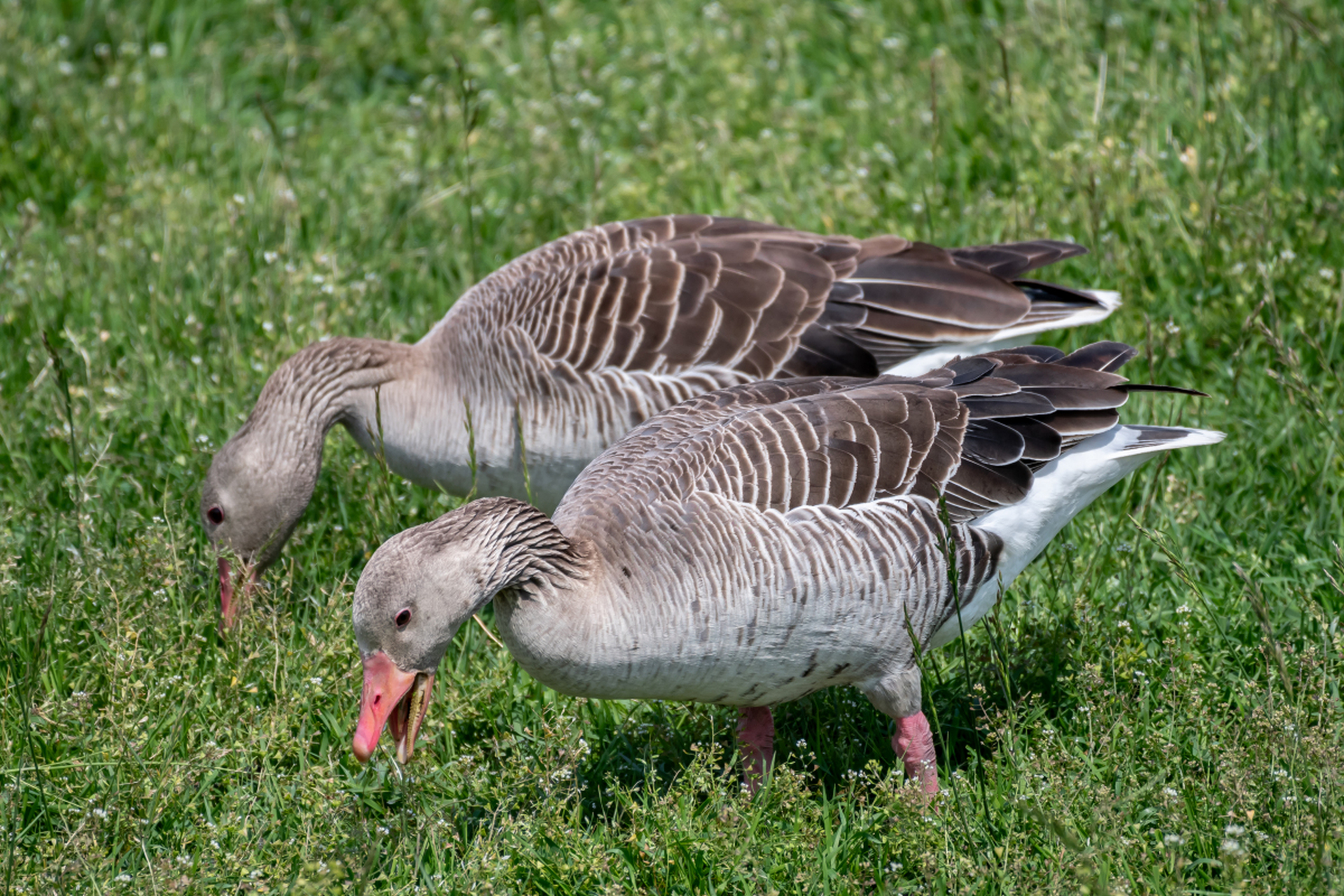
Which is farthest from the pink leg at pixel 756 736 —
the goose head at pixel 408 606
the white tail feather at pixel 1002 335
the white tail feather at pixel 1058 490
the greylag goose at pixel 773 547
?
the white tail feather at pixel 1002 335

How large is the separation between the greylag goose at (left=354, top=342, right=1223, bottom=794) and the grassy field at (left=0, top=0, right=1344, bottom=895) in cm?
26

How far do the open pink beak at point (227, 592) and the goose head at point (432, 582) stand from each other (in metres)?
1.27

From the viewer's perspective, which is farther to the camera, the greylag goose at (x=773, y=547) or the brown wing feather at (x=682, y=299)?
the brown wing feather at (x=682, y=299)

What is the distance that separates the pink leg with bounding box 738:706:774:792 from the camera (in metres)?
4.45

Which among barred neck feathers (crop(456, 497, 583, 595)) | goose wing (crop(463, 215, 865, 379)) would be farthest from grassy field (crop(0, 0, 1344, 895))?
goose wing (crop(463, 215, 865, 379))

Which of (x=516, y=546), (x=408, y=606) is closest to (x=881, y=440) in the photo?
(x=516, y=546)

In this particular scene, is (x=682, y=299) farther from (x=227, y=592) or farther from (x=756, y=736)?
(x=227, y=592)

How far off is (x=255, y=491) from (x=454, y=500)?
865 mm

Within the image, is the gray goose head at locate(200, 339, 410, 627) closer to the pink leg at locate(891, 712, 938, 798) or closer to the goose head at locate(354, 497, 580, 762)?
the goose head at locate(354, 497, 580, 762)

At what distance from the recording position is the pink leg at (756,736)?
4449mm

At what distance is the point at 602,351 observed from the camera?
17.8 feet

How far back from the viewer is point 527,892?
3.93m

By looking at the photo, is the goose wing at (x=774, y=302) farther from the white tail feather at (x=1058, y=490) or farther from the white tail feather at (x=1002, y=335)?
the white tail feather at (x=1058, y=490)

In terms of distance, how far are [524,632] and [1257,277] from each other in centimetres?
394
